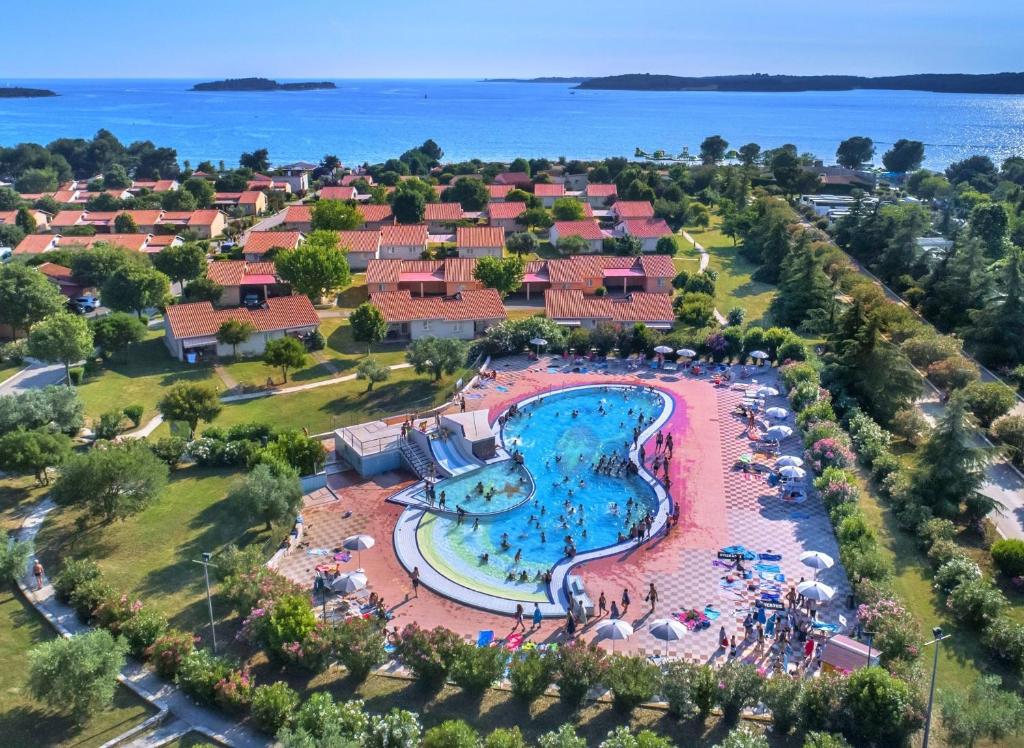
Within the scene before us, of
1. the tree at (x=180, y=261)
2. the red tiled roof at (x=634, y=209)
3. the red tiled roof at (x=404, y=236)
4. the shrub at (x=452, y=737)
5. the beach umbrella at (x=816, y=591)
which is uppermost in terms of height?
the red tiled roof at (x=634, y=209)

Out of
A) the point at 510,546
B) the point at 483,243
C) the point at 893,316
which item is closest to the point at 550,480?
the point at 510,546

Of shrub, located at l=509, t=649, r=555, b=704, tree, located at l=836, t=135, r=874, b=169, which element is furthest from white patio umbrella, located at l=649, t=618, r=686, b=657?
tree, located at l=836, t=135, r=874, b=169

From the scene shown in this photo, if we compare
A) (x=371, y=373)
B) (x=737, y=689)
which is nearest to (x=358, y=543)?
(x=737, y=689)

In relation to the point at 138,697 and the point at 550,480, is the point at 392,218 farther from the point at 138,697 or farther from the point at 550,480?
the point at 138,697

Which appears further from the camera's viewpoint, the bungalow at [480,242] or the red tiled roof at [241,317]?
the bungalow at [480,242]

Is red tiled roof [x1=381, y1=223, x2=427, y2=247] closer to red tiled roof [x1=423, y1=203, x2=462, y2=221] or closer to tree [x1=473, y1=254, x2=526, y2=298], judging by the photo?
red tiled roof [x1=423, y1=203, x2=462, y2=221]

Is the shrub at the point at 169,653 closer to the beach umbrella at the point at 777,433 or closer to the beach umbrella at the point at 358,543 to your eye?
the beach umbrella at the point at 358,543

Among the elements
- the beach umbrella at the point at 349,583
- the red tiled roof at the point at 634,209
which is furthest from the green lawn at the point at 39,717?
the red tiled roof at the point at 634,209
